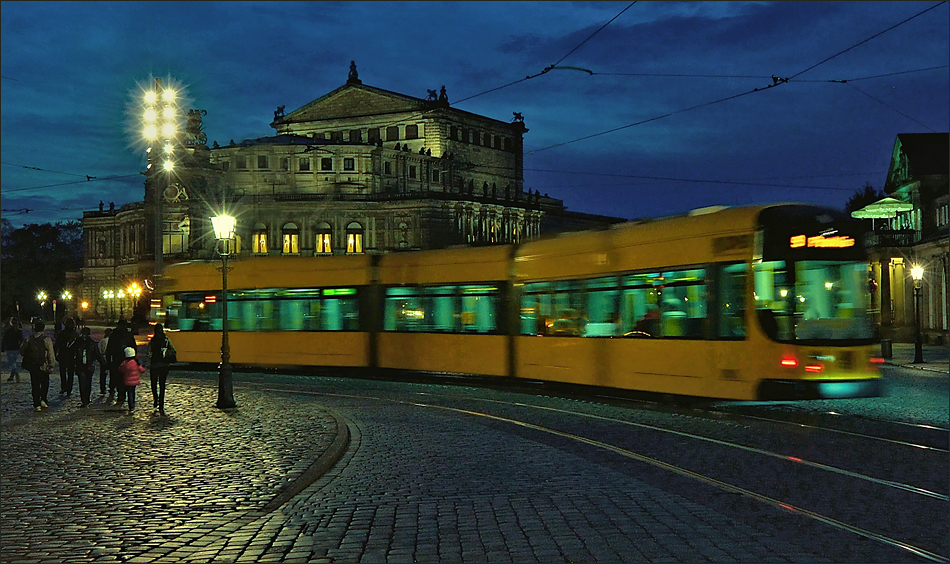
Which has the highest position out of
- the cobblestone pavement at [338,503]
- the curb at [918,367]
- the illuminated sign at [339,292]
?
the illuminated sign at [339,292]

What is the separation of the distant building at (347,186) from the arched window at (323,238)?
0.12 metres

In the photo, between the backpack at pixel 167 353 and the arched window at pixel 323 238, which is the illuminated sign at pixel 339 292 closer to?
the backpack at pixel 167 353

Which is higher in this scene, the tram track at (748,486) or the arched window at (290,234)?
the arched window at (290,234)

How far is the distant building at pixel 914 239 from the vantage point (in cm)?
5622

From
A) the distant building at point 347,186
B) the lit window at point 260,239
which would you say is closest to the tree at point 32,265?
the distant building at point 347,186

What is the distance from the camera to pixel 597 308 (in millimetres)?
19984

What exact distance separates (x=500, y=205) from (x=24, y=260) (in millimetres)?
66114

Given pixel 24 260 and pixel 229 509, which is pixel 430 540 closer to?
pixel 229 509

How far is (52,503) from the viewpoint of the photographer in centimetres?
948

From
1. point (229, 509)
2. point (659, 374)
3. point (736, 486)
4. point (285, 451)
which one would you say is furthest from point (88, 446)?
point (659, 374)

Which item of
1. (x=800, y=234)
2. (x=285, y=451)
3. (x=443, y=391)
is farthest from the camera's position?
(x=443, y=391)

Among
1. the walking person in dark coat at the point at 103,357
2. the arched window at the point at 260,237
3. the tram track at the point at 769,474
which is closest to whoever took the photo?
the tram track at the point at 769,474

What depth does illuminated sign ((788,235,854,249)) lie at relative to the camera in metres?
15.8

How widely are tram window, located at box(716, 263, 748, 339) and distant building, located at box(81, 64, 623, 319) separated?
8538 cm
